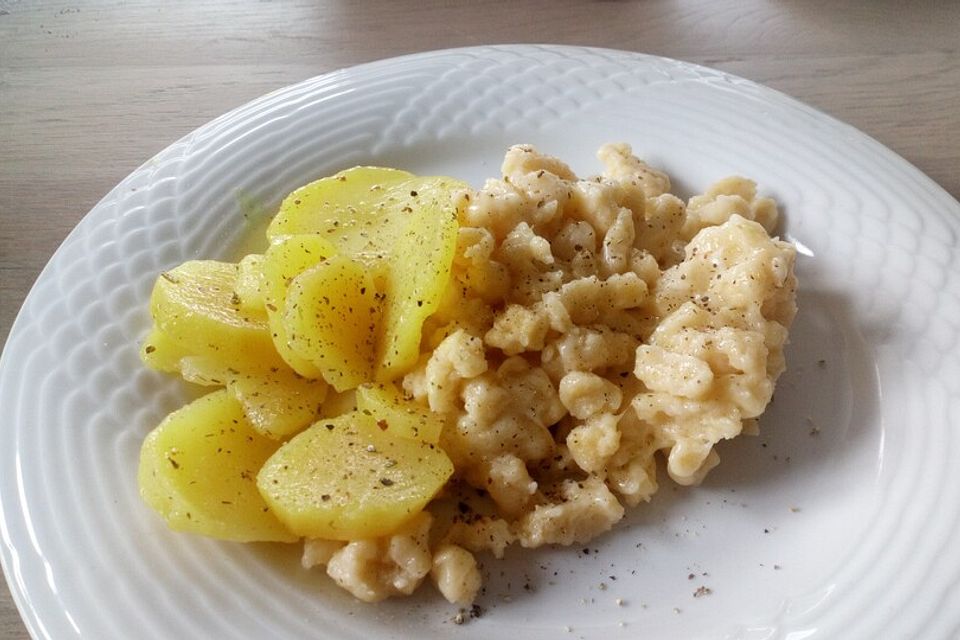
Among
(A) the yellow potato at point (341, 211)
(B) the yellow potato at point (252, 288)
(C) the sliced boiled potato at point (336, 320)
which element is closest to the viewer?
(C) the sliced boiled potato at point (336, 320)

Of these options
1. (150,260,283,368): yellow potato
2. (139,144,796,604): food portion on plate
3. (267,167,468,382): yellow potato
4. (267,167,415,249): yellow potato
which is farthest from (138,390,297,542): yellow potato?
(267,167,415,249): yellow potato

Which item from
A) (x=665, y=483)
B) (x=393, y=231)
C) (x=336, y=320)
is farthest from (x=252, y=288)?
(x=665, y=483)

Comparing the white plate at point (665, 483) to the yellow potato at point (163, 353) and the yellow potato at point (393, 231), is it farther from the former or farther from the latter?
the yellow potato at point (393, 231)

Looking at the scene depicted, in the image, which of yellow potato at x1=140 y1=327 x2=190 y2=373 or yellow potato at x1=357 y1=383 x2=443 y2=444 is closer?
yellow potato at x1=357 y1=383 x2=443 y2=444

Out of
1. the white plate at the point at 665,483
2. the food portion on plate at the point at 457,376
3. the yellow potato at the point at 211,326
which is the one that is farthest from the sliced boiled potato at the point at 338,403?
the white plate at the point at 665,483

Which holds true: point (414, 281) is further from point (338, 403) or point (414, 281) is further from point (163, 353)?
point (163, 353)

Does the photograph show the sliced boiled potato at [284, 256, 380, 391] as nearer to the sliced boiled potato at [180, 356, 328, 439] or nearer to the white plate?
the sliced boiled potato at [180, 356, 328, 439]

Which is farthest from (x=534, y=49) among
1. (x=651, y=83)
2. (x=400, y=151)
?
(x=400, y=151)
